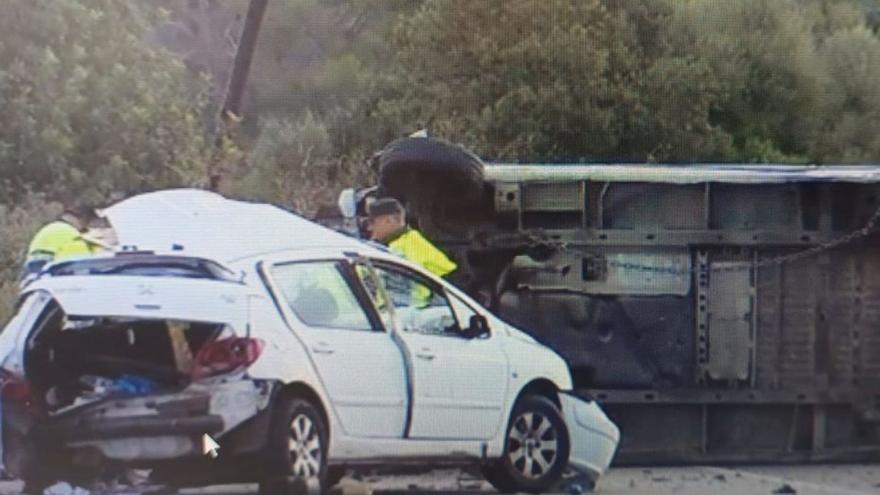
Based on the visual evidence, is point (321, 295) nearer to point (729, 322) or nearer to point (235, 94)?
point (729, 322)

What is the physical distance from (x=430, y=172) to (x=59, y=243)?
9.93ft

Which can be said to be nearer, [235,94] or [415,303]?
[415,303]

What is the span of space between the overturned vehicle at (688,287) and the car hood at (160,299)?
5.03 meters

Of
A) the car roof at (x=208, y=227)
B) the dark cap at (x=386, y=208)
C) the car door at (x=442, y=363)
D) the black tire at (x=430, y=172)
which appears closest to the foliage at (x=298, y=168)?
the black tire at (x=430, y=172)

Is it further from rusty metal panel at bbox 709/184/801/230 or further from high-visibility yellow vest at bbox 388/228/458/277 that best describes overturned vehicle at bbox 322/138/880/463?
high-visibility yellow vest at bbox 388/228/458/277

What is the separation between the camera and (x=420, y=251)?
14031 mm

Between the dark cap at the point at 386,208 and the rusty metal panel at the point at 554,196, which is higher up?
the rusty metal panel at the point at 554,196

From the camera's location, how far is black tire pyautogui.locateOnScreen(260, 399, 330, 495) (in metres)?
10.3

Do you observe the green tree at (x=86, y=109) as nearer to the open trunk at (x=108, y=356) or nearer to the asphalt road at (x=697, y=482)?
the asphalt road at (x=697, y=482)

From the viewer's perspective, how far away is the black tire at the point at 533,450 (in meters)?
12.6

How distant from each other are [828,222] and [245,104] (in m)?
25.0

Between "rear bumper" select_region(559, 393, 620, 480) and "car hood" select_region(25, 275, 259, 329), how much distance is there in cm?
323

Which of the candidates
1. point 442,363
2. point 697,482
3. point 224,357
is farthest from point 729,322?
point 224,357

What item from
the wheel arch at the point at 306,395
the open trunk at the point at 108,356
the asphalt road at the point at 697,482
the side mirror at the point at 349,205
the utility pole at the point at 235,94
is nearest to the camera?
the open trunk at the point at 108,356
